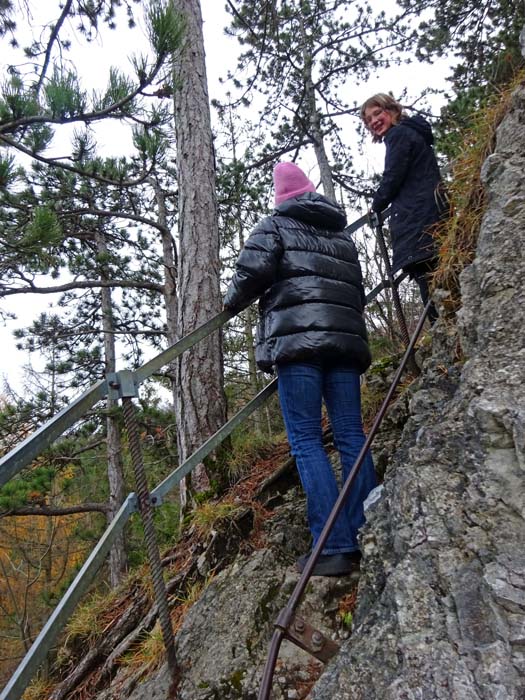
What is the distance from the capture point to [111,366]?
29.9ft

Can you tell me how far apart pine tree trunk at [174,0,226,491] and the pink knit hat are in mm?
1351

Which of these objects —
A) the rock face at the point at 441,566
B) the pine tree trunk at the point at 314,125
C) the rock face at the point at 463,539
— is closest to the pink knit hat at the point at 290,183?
the rock face at the point at 441,566

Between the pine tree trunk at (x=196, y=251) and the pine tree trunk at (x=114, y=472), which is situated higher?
the pine tree trunk at (x=196, y=251)

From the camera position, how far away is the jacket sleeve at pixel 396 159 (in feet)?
9.36

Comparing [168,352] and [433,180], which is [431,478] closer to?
[168,352]

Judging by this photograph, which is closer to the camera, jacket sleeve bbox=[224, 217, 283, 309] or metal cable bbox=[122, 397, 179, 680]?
metal cable bbox=[122, 397, 179, 680]

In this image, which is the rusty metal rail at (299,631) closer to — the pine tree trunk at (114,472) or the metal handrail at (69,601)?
the metal handrail at (69,601)

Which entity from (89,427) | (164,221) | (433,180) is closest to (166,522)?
(89,427)

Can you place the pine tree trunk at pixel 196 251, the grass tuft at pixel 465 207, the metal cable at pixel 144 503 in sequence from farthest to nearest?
the pine tree trunk at pixel 196 251 < the grass tuft at pixel 465 207 < the metal cable at pixel 144 503

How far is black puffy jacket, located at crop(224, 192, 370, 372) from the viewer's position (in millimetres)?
2281

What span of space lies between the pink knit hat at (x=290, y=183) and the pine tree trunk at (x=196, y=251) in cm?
135

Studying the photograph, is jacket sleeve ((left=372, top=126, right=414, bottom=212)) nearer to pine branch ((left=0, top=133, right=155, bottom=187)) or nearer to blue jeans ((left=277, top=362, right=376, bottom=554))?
blue jeans ((left=277, top=362, right=376, bottom=554))

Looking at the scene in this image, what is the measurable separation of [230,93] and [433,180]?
7411 mm

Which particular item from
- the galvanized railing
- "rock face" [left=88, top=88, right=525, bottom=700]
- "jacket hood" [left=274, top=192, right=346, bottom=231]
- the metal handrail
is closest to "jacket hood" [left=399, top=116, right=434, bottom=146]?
"rock face" [left=88, top=88, right=525, bottom=700]
